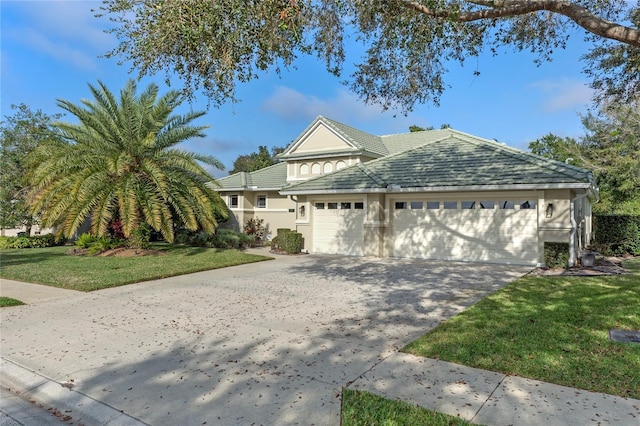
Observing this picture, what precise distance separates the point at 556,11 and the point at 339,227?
37.4ft

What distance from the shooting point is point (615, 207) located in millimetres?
30422

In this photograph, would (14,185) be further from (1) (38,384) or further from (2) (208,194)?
(1) (38,384)

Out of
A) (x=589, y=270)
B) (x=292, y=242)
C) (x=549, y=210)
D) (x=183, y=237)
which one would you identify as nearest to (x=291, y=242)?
(x=292, y=242)

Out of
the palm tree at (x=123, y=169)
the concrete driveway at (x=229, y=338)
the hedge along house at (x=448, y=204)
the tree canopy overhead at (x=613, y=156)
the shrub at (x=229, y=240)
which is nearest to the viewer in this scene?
the concrete driveway at (x=229, y=338)

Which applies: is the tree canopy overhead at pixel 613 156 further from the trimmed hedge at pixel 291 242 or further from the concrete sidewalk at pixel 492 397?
the concrete sidewalk at pixel 492 397

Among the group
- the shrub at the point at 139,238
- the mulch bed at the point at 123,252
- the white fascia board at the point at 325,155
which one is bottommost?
the mulch bed at the point at 123,252

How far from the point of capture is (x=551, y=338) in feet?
18.1

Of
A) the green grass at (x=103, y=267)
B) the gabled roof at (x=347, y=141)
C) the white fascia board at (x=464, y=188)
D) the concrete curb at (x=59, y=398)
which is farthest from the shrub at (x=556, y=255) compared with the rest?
the concrete curb at (x=59, y=398)

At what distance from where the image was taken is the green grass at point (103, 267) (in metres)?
10.6

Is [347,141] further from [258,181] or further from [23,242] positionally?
[23,242]

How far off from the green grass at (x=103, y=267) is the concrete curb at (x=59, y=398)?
5.14 m

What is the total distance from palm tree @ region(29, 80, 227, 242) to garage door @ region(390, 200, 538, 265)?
8265 mm

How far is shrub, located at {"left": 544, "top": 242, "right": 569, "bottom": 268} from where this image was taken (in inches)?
478

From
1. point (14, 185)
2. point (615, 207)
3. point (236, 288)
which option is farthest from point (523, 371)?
point (615, 207)
